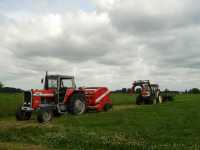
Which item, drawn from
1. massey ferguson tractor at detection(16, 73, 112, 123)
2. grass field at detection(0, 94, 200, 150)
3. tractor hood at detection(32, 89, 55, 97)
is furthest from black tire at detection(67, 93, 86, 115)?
grass field at detection(0, 94, 200, 150)


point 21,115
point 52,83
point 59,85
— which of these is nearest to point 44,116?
point 21,115

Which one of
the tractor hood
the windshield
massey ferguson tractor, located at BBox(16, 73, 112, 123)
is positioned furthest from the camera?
the windshield

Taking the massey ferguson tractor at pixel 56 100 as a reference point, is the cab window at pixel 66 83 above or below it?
above

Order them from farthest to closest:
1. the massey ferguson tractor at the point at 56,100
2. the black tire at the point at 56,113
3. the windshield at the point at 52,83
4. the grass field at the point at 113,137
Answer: the windshield at the point at 52,83 < the black tire at the point at 56,113 < the massey ferguson tractor at the point at 56,100 < the grass field at the point at 113,137

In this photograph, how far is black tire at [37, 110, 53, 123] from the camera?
646 inches

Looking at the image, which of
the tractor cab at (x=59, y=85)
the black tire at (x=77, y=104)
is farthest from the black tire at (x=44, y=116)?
the black tire at (x=77, y=104)

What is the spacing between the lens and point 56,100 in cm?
1866

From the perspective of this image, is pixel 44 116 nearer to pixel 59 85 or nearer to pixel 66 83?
pixel 59 85

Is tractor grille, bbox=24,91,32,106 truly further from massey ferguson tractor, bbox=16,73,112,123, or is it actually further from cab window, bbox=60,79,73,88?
cab window, bbox=60,79,73,88

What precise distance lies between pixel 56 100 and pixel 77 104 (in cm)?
147

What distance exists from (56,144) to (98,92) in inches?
481

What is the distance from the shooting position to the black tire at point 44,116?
16406 millimetres

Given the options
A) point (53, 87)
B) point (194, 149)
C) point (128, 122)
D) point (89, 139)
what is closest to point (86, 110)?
point (53, 87)

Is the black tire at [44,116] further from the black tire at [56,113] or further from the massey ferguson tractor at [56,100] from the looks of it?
the black tire at [56,113]
